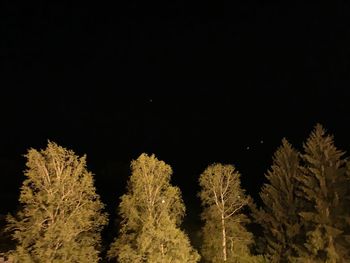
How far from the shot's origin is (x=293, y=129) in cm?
13575

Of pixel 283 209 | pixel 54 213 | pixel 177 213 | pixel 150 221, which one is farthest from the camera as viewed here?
pixel 283 209

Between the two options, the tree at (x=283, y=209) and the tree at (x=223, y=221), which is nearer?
the tree at (x=223, y=221)

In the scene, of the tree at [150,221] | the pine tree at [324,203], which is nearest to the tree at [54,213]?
the tree at [150,221]

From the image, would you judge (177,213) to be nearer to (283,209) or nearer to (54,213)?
(54,213)

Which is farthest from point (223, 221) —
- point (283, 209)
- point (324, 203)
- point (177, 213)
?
point (177, 213)

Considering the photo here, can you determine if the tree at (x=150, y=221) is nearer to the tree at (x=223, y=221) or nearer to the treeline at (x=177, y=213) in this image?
the treeline at (x=177, y=213)

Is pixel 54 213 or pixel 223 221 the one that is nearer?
pixel 54 213

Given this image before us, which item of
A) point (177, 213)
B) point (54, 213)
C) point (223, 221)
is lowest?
point (54, 213)

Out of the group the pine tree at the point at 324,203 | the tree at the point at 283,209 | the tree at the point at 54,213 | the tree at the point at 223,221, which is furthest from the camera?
the tree at the point at 283,209

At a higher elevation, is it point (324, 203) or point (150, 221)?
point (324, 203)

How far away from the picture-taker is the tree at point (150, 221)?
2706cm

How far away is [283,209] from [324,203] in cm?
486

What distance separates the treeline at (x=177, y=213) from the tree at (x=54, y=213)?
0.05 m

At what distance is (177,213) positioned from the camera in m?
29.2
